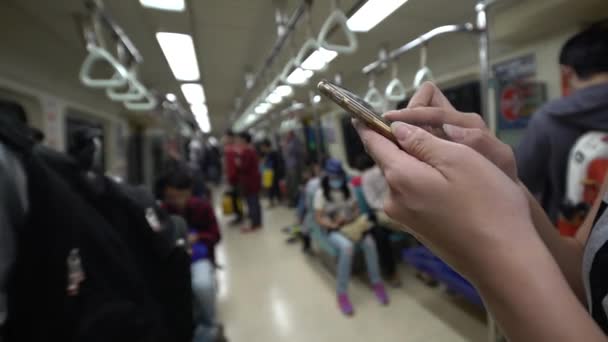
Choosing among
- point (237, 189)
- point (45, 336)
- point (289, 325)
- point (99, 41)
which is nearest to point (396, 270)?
point (289, 325)

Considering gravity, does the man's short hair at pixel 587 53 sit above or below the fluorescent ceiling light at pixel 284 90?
above

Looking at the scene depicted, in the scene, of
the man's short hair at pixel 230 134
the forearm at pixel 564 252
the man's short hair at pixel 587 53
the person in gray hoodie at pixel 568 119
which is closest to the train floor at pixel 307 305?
the forearm at pixel 564 252

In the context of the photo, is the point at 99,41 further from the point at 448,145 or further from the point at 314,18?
the point at 448,145

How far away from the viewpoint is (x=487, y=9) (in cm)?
36

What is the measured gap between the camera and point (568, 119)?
0.85 metres

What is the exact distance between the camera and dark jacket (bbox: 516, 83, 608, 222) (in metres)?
0.74

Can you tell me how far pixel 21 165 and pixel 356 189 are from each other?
1.97 meters

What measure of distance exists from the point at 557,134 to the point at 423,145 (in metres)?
0.99

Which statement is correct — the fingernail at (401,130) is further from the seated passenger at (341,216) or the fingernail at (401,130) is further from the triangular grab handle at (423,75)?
the seated passenger at (341,216)

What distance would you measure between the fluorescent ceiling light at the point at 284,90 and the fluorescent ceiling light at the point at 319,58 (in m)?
0.14

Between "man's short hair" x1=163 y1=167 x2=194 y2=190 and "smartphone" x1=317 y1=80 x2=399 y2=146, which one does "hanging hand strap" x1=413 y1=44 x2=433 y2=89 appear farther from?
"man's short hair" x1=163 y1=167 x2=194 y2=190

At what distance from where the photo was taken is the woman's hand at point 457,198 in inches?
7.8

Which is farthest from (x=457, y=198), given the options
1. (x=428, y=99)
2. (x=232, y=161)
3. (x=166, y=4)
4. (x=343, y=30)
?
(x=232, y=161)

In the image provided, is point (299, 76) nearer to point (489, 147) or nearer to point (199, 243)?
point (489, 147)
